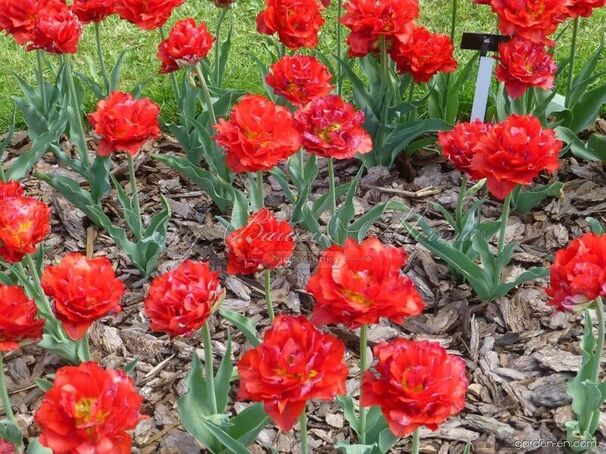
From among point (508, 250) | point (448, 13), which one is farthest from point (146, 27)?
point (448, 13)

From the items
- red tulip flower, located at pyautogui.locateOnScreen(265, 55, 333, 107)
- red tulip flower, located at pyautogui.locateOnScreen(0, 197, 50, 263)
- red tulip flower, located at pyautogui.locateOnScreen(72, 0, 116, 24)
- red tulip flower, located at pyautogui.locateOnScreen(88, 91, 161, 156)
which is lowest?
red tulip flower, located at pyautogui.locateOnScreen(0, 197, 50, 263)

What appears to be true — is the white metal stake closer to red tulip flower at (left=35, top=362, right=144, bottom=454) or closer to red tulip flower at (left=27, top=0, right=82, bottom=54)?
red tulip flower at (left=27, top=0, right=82, bottom=54)

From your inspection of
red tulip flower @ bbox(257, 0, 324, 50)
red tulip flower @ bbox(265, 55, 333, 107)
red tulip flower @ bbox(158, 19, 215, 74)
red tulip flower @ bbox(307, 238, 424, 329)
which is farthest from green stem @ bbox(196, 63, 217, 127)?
red tulip flower @ bbox(307, 238, 424, 329)

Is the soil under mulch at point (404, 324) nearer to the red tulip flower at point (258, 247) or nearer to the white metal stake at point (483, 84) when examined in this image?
the white metal stake at point (483, 84)

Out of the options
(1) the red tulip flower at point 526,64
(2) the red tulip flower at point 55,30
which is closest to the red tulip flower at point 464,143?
(1) the red tulip flower at point 526,64

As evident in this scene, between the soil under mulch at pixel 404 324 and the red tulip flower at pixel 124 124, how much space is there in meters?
0.53

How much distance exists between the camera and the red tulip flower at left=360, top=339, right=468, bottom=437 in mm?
1488

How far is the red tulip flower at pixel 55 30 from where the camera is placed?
108 inches

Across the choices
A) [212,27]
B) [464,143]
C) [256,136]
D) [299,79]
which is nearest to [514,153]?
[464,143]

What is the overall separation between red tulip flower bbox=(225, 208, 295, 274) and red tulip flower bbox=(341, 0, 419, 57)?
1111mm

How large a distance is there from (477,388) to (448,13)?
3269mm

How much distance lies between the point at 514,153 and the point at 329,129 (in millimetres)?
492

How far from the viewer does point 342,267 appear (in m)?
1.59

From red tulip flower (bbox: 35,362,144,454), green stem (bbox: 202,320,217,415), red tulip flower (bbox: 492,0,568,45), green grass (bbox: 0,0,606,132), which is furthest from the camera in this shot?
green grass (bbox: 0,0,606,132)
